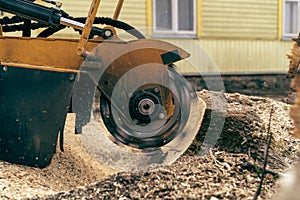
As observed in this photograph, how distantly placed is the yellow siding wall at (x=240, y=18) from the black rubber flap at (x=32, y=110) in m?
9.56

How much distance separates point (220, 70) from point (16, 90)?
32.3ft

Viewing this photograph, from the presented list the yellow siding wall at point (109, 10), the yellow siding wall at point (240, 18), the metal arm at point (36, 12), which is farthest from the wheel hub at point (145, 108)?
the yellow siding wall at point (240, 18)

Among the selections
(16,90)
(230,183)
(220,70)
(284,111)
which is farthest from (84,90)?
(220,70)

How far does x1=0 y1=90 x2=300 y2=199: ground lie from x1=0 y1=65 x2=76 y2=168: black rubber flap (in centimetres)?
16

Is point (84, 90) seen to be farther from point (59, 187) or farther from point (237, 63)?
point (237, 63)

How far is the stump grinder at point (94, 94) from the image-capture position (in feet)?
15.0

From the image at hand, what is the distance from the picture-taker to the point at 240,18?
14.5 meters

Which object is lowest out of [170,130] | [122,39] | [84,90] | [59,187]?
[59,187]

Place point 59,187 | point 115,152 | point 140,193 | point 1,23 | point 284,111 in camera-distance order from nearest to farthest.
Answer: point 140,193, point 59,187, point 115,152, point 1,23, point 284,111

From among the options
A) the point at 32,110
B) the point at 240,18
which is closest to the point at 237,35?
the point at 240,18

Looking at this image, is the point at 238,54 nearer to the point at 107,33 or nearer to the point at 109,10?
the point at 109,10

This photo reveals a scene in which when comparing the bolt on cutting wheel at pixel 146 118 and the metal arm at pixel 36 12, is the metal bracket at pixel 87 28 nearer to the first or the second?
the metal arm at pixel 36 12

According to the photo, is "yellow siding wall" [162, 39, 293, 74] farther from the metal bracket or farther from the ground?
the metal bracket

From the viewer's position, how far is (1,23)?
5555mm
